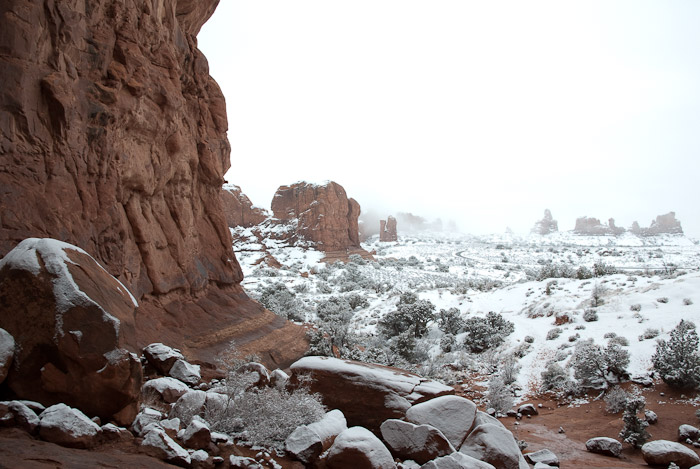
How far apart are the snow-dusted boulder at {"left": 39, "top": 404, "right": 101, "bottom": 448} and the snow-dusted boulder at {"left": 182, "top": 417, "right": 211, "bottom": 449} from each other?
837 millimetres

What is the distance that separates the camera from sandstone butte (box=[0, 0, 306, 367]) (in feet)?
19.1

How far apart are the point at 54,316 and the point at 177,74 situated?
8.56 meters

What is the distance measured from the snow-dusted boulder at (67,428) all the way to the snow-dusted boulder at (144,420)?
0.39 m

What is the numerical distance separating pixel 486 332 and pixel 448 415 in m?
12.0

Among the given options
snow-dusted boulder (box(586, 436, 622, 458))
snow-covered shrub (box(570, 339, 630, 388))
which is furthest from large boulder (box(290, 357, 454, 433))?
snow-covered shrub (box(570, 339, 630, 388))

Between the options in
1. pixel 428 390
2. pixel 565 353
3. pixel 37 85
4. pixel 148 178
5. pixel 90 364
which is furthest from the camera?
pixel 565 353

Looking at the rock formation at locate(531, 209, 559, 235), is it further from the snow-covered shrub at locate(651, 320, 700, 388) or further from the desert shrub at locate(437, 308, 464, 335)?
the snow-covered shrub at locate(651, 320, 700, 388)

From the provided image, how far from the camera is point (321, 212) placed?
174 ft

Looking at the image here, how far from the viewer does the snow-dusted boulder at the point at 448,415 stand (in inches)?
229

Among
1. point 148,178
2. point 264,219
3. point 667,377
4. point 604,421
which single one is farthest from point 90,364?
point 264,219

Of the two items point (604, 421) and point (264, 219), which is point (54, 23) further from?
point (264, 219)

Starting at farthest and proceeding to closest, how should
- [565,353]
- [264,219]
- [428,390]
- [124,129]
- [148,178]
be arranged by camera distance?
[264,219], [565,353], [148,178], [124,129], [428,390]

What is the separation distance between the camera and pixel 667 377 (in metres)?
10.2

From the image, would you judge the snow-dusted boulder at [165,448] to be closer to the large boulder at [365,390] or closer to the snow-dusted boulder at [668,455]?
A: the large boulder at [365,390]
